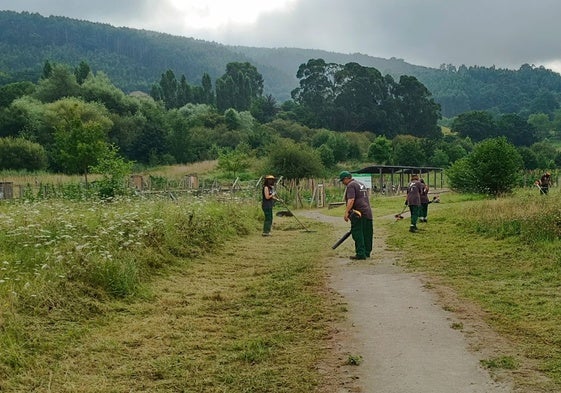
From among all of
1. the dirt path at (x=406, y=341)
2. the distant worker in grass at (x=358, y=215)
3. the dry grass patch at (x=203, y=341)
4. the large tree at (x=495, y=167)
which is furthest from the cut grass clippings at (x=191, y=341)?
the large tree at (x=495, y=167)

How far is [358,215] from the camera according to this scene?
11.9 metres

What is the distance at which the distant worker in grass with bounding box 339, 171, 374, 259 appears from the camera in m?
11.8

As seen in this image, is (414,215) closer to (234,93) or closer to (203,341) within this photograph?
(203,341)

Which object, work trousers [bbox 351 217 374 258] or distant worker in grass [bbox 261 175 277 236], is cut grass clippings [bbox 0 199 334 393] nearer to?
work trousers [bbox 351 217 374 258]

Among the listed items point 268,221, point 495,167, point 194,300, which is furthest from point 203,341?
point 495,167

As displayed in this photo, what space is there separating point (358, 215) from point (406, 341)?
20.0 feet

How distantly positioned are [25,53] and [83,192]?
661ft

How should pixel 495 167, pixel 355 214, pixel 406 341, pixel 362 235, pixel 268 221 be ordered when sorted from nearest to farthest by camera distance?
pixel 406 341
pixel 362 235
pixel 355 214
pixel 268 221
pixel 495 167

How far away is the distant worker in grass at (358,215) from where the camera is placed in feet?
38.8

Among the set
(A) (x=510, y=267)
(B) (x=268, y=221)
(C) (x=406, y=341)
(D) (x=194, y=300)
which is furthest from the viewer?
(B) (x=268, y=221)

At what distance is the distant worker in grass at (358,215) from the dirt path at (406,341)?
2279mm

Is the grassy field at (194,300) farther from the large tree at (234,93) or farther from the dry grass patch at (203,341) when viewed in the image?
the large tree at (234,93)

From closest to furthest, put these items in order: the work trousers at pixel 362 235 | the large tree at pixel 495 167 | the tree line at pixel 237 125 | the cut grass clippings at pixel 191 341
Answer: the cut grass clippings at pixel 191 341 < the work trousers at pixel 362 235 < the large tree at pixel 495 167 < the tree line at pixel 237 125

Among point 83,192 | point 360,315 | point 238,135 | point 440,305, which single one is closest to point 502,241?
point 440,305
